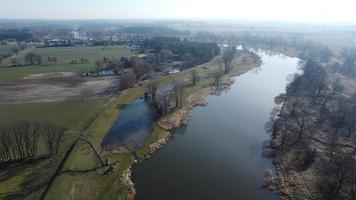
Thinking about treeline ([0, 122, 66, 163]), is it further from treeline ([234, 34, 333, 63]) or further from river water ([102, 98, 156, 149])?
treeline ([234, 34, 333, 63])

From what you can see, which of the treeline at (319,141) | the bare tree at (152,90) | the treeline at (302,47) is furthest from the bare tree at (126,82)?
the treeline at (302,47)

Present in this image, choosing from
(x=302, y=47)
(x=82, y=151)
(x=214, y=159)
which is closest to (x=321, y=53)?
(x=302, y=47)

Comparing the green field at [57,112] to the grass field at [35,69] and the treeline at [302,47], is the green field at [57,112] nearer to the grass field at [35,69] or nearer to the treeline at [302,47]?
the grass field at [35,69]

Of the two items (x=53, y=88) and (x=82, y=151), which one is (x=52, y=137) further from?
(x=53, y=88)

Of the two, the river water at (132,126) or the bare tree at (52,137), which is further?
the river water at (132,126)

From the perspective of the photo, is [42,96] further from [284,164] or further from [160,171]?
[284,164]

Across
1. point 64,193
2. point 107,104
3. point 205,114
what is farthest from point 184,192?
point 107,104
